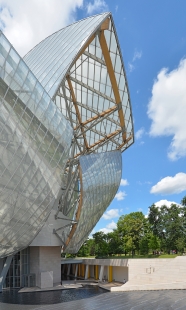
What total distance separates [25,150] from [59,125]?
4.79 m

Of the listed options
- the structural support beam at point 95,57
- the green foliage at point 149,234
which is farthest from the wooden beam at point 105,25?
the green foliage at point 149,234

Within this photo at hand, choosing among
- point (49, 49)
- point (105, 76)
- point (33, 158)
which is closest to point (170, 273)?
point (33, 158)

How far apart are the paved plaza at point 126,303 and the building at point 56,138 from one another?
6.56m

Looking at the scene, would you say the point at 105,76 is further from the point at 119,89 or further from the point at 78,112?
the point at 78,112

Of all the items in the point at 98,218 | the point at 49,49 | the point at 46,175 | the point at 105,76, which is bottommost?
the point at 98,218

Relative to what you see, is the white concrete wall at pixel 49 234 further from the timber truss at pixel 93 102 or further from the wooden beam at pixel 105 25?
the wooden beam at pixel 105 25

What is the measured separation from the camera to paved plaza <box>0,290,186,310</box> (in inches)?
862

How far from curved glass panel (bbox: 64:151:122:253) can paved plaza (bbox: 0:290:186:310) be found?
15.2m

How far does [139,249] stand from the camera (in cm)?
5997

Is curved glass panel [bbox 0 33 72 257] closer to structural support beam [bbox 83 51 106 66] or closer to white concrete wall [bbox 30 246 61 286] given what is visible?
structural support beam [bbox 83 51 106 66]

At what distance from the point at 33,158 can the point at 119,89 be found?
13.4 m

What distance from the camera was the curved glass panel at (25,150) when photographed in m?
20.5

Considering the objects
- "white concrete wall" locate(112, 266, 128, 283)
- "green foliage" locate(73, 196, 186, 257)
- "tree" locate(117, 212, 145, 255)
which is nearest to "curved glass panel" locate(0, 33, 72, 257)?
"white concrete wall" locate(112, 266, 128, 283)

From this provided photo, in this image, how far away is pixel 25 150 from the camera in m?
22.6
